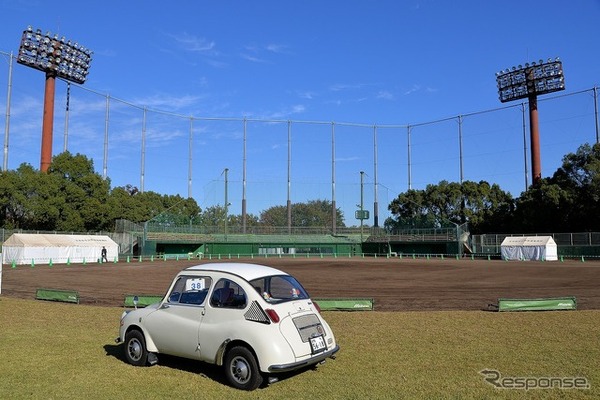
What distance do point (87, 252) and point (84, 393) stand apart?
45.8 meters

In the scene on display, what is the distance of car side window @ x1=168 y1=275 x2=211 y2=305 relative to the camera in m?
7.18

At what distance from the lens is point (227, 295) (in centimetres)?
688

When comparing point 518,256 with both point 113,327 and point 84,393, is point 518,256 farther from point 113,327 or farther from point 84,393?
point 84,393

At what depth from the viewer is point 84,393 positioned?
6277mm

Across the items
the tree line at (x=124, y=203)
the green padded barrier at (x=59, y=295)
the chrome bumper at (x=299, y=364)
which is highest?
the tree line at (x=124, y=203)

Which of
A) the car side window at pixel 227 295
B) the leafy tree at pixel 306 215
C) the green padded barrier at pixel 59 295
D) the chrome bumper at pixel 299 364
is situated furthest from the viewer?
the leafy tree at pixel 306 215

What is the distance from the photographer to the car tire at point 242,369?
249 inches

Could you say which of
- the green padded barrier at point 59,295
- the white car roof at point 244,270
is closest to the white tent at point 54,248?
the green padded barrier at point 59,295

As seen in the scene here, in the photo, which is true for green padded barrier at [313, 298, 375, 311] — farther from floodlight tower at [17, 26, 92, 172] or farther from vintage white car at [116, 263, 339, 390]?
floodlight tower at [17, 26, 92, 172]

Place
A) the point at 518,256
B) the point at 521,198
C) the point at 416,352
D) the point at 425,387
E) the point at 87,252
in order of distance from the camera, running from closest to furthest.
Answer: the point at 425,387, the point at 416,352, the point at 87,252, the point at 518,256, the point at 521,198

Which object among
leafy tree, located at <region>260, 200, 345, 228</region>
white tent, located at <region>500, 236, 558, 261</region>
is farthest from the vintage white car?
leafy tree, located at <region>260, 200, 345, 228</region>

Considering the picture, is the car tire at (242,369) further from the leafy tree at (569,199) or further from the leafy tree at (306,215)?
the leafy tree at (306,215)

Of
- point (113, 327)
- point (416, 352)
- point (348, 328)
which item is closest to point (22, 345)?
point (113, 327)

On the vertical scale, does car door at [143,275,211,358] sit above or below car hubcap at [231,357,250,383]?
above
